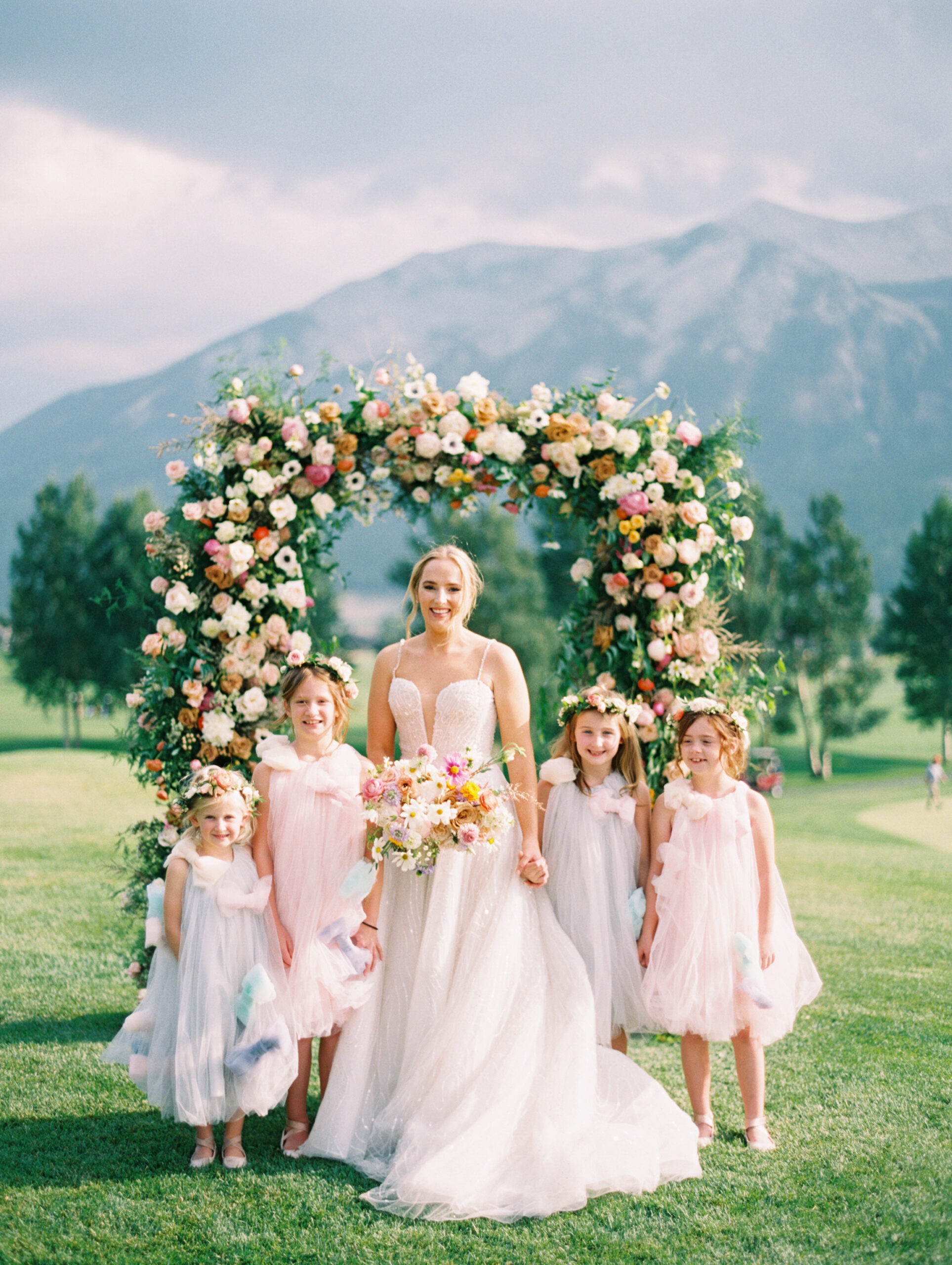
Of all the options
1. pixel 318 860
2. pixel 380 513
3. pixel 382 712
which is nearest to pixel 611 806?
pixel 382 712

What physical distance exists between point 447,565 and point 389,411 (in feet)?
6.06

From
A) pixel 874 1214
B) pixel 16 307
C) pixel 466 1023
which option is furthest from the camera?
pixel 16 307

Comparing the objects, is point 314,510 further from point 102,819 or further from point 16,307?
point 16,307

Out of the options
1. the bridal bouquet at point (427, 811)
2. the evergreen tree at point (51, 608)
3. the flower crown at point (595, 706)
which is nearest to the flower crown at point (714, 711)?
the flower crown at point (595, 706)

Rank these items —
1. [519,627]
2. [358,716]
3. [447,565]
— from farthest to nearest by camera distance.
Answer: [358,716]
[519,627]
[447,565]

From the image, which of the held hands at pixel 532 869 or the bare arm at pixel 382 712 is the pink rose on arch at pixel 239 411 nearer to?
the bare arm at pixel 382 712

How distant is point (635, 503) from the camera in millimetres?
6281

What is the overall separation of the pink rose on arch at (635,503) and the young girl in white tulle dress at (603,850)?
1.60 meters

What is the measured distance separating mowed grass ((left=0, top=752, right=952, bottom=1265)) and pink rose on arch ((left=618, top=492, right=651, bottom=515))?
324 centimetres

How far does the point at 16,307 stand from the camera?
143 meters

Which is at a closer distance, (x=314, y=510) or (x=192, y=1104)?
(x=192, y=1104)

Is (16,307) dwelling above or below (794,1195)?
above

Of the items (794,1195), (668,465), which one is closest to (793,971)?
(794,1195)

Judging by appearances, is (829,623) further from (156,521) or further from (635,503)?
(156,521)
